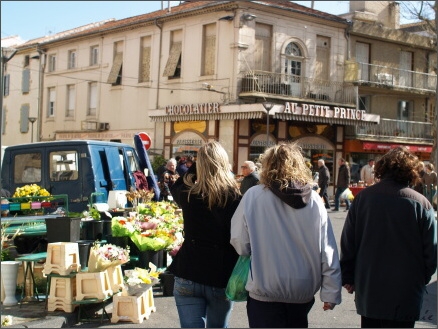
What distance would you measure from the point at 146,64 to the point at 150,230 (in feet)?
74.8

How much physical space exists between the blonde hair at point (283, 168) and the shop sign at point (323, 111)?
72.1 feet

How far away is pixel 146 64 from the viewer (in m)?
30.5

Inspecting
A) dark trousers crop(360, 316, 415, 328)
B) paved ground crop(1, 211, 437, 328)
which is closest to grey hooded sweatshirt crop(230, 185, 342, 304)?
dark trousers crop(360, 316, 415, 328)

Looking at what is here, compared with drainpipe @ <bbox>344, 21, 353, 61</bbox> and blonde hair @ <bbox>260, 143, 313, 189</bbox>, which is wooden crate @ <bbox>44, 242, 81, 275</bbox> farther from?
drainpipe @ <bbox>344, 21, 353, 61</bbox>

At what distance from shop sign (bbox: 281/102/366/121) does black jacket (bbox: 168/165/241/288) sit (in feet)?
71.5

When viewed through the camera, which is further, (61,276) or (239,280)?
(61,276)

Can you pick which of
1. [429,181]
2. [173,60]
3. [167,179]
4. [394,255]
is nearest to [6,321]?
[394,255]

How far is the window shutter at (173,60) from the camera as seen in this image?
28.7 meters

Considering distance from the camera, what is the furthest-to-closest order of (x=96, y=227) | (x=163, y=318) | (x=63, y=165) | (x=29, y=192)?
(x=63, y=165)
(x=29, y=192)
(x=96, y=227)
(x=163, y=318)

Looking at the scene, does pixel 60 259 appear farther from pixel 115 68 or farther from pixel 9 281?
pixel 115 68

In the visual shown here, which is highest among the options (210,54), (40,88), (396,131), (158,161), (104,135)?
(210,54)

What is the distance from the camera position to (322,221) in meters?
3.91

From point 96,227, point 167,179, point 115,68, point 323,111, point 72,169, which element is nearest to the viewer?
point 96,227

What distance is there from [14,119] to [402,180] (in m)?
38.6
